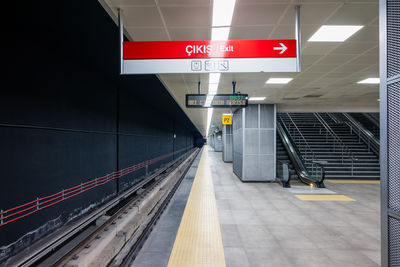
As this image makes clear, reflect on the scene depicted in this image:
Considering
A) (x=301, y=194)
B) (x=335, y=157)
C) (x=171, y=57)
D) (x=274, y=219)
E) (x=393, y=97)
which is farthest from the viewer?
(x=335, y=157)

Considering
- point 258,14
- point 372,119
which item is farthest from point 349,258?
point 372,119

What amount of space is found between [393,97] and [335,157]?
12.2 meters

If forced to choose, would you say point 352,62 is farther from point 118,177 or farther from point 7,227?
point 118,177

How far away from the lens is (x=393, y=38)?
164 centimetres

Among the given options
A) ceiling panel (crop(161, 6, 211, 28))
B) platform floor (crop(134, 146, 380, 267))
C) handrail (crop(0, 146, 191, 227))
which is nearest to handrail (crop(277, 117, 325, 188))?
platform floor (crop(134, 146, 380, 267))

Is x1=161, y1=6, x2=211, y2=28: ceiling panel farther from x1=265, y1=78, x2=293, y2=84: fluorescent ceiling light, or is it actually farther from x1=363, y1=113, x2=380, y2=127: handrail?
x1=363, y1=113, x2=380, y2=127: handrail

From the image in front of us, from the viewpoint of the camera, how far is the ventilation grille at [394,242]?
62.7 inches

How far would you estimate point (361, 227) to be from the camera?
481 cm

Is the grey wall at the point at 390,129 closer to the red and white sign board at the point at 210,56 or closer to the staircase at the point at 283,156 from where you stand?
the red and white sign board at the point at 210,56

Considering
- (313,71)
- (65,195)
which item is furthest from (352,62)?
(65,195)

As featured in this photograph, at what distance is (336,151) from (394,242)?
12569 mm

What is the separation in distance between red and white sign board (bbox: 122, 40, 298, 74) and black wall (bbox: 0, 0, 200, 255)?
1020 millimetres

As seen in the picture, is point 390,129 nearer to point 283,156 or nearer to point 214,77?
point 214,77

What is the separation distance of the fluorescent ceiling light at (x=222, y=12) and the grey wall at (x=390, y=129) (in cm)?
174
